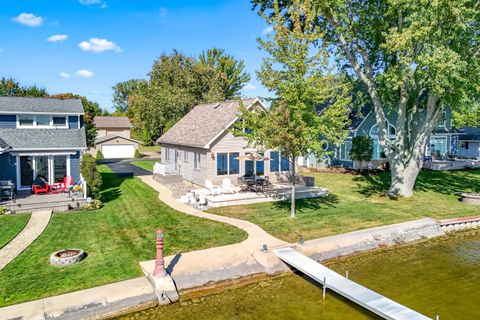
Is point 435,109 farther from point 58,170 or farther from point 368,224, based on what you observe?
point 58,170

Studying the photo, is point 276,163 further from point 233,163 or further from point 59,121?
point 59,121

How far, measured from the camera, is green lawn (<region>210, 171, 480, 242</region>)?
16.4 m

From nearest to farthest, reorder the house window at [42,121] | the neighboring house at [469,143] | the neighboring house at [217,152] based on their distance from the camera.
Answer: the house window at [42,121] < the neighboring house at [217,152] < the neighboring house at [469,143]

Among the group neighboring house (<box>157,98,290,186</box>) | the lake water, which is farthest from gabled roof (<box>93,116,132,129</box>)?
the lake water

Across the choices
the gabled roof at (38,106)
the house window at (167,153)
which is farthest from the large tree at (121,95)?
the gabled roof at (38,106)

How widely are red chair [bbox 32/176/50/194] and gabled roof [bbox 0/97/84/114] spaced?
4236mm

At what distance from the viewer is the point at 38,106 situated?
2298 centimetres

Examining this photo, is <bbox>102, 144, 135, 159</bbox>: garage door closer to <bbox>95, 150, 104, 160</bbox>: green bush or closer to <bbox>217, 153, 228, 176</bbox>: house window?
<bbox>95, 150, 104, 160</bbox>: green bush

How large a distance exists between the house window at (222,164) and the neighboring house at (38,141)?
8.50 meters

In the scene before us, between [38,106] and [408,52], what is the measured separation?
22441mm

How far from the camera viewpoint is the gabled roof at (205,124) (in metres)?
24.2

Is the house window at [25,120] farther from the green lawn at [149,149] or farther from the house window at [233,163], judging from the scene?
the green lawn at [149,149]

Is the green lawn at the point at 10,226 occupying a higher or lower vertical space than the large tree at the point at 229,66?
lower

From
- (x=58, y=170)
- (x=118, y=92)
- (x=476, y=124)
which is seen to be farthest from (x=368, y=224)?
(x=118, y=92)
